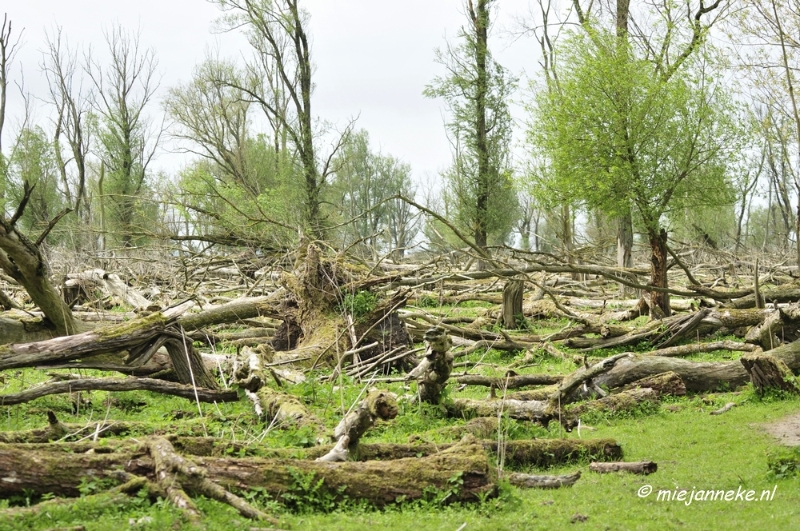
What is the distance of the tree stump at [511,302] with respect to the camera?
15.6 metres

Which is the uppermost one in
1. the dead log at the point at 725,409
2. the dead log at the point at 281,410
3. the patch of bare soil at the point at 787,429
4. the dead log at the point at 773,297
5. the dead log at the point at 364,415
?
the dead log at the point at 773,297

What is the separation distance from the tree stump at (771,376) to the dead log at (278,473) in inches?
213

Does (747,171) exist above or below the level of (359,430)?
above

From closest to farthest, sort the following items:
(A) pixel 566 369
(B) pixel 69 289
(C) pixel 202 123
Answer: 1. (A) pixel 566 369
2. (B) pixel 69 289
3. (C) pixel 202 123

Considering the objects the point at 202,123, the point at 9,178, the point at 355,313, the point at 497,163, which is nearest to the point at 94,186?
the point at 9,178

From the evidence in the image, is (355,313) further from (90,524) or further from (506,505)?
(90,524)

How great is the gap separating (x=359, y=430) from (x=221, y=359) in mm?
5321

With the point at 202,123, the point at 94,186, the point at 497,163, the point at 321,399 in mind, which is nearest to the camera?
the point at 321,399

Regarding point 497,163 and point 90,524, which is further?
point 497,163

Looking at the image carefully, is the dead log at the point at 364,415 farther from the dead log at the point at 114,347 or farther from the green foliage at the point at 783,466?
the green foliage at the point at 783,466

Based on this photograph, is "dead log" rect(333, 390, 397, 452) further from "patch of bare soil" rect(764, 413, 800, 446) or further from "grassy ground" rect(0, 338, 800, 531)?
"patch of bare soil" rect(764, 413, 800, 446)

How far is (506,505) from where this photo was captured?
5.20 m

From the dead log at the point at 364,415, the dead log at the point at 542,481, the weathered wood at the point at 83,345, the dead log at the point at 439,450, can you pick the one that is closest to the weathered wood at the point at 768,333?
the dead log at the point at 439,450

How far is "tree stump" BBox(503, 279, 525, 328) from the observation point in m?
15.6
